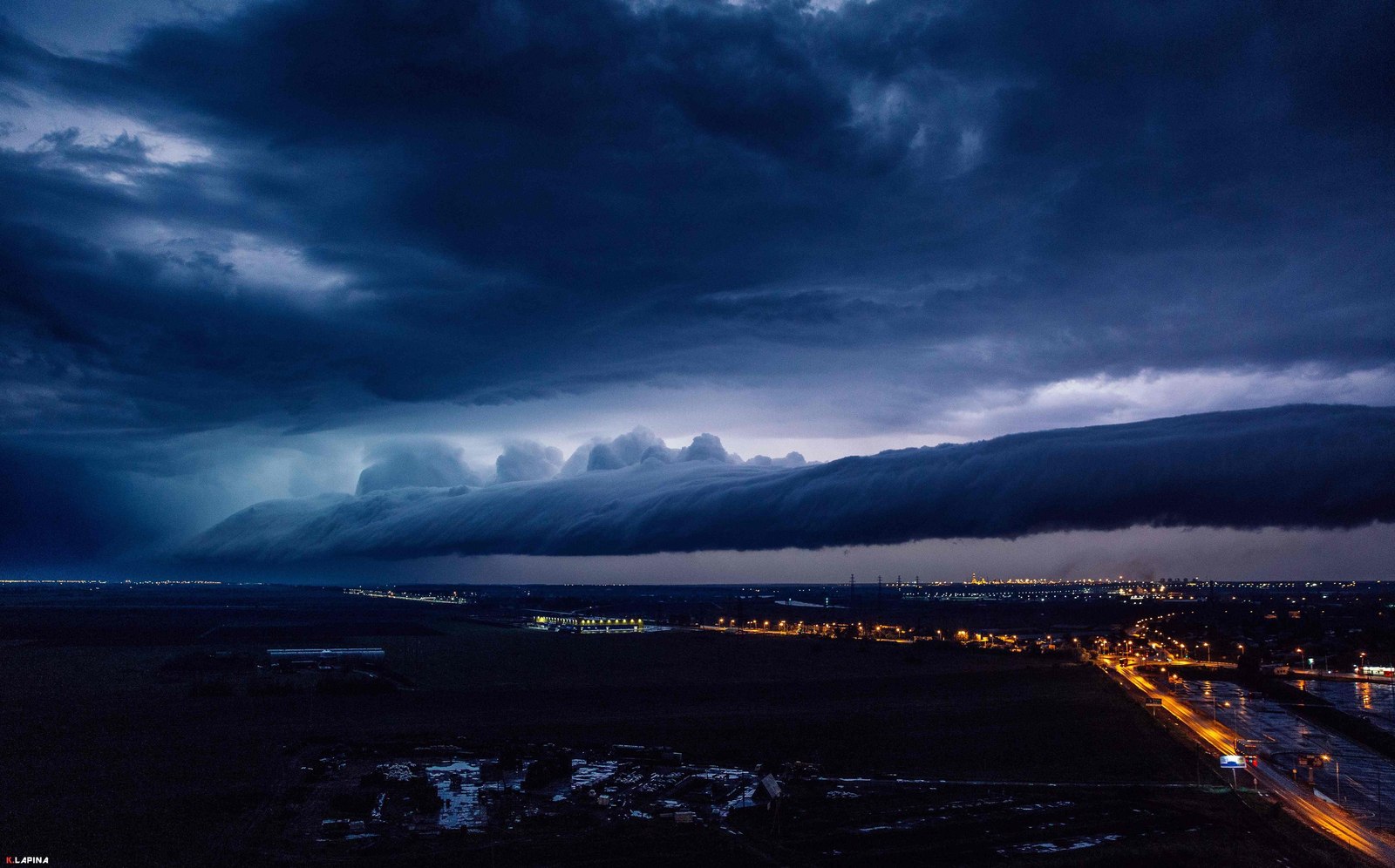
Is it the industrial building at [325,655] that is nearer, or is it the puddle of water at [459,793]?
the puddle of water at [459,793]

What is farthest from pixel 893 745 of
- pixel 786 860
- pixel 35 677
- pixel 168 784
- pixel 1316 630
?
pixel 1316 630

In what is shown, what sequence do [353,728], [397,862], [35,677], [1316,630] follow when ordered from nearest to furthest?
1. [397,862]
2. [353,728]
3. [35,677]
4. [1316,630]

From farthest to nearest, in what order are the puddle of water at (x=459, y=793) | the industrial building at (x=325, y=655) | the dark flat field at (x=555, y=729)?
the industrial building at (x=325, y=655) → the puddle of water at (x=459, y=793) → the dark flat field at (x=555, y=729)

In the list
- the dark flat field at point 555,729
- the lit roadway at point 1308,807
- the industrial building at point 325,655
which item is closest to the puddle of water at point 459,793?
the dark flat field at point 555,729

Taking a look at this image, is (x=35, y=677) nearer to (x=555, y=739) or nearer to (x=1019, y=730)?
(x=555, y=739)

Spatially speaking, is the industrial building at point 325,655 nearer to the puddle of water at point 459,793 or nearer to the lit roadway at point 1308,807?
the puddle of water at point 459,793

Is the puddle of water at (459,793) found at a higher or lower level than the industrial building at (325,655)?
higher
